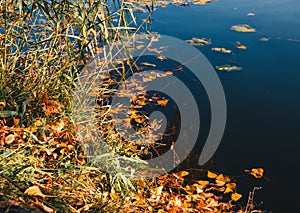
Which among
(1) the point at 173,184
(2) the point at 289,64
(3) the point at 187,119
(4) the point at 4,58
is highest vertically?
(4) the point at 4,58

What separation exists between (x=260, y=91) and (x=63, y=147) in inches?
66.4

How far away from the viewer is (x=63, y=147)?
5.02 ft

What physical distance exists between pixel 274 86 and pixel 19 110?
77.9 inches

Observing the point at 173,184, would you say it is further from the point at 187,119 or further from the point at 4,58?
the point at 4,58

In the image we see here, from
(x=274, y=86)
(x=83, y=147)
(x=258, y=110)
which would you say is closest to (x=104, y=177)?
(x=83, y=147)

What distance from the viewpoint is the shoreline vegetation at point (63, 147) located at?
1.18 meters

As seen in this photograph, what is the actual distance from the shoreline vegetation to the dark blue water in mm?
128

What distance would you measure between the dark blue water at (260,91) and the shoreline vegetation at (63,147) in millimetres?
128

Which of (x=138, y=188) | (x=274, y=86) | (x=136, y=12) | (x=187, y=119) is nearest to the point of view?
(x=138, y=188)

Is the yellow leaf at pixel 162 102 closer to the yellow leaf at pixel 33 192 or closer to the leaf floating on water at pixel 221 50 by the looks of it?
the leaf floating on water at pixel 221 50

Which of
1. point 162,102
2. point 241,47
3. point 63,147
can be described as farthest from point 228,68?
point 63,147

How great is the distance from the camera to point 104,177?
1.53 meters

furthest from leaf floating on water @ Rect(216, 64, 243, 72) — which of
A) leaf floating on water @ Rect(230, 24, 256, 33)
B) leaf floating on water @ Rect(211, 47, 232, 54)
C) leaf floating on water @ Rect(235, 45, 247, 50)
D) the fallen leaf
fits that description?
the fallen leaf

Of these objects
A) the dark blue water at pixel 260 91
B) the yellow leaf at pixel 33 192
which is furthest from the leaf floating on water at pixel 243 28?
the yellow leaf at pixel 33 192
